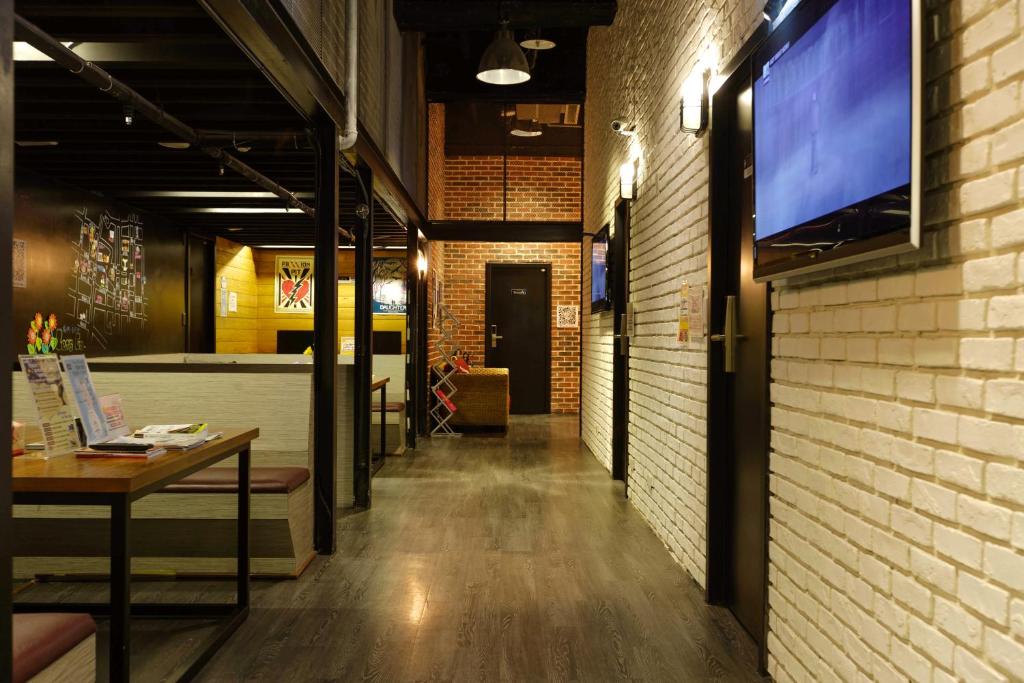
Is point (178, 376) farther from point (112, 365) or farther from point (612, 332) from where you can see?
point (612, 332)

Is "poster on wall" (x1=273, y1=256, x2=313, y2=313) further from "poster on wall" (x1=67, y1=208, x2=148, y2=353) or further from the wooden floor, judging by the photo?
the wooden floor

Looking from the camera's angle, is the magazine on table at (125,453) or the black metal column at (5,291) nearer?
the black metal column at (5,291)

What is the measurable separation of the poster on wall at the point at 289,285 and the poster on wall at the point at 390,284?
1.01 metres

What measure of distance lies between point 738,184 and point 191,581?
3.05 metres

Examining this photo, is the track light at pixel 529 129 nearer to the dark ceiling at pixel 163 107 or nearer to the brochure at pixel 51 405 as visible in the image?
the dark ceiling at pixel 163 107

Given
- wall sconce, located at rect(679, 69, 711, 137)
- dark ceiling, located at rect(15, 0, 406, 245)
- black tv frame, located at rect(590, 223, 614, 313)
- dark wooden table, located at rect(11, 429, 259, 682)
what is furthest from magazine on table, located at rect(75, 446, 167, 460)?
black tv frame, located at rect(590, 223, 614, 313)

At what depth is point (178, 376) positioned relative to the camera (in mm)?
3980

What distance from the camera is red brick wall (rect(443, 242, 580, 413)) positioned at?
37.0ft

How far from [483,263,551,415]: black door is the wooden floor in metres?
6.08

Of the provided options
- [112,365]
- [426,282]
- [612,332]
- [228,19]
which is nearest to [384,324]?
[426,282]

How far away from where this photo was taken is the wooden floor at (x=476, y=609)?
8.78 ft

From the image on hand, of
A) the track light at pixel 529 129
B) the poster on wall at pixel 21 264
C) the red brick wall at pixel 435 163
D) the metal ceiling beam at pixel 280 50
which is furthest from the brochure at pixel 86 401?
the track light at pixel 529 129

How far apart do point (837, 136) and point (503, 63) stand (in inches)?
163

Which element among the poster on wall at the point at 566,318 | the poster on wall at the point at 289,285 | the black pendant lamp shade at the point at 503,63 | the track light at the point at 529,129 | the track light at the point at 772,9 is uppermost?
the track light at the point at 529,129
